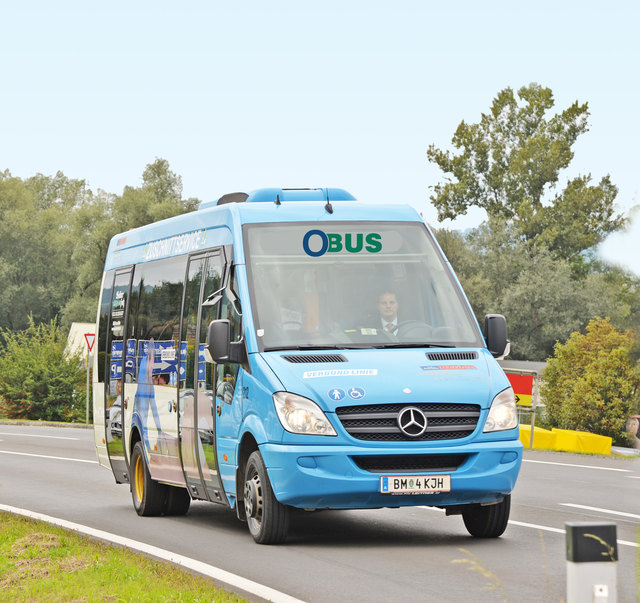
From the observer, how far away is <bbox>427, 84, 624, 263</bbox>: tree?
85.4 meters

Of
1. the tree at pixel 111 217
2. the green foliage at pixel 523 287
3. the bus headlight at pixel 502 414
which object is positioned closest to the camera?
the bus headlight at pixel 502 414

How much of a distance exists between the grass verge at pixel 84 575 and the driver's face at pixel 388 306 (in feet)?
9.14

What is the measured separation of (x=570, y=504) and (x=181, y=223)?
5.39m

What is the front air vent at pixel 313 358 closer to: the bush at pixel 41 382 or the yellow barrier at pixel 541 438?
the yellow barrier at pixel 541 438

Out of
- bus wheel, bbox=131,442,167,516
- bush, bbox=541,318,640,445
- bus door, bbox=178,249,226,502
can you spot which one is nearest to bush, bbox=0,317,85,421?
bush, bbox=541,318,640,445

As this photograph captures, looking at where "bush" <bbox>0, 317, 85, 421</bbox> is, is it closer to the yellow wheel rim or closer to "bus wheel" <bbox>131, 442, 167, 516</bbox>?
the yellow wheel rim

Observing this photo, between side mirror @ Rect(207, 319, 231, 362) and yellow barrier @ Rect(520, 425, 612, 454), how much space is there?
18.2 m

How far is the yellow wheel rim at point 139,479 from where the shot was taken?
13.6 m

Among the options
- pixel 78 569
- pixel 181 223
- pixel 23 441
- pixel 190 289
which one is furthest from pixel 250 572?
pixel 23 441

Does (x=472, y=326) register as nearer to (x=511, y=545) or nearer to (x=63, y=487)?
(x=511, y=545)

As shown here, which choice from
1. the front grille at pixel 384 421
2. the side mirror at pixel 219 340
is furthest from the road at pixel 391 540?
the side mirror at pixel 219 340

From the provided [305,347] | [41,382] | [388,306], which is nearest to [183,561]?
[305,347]

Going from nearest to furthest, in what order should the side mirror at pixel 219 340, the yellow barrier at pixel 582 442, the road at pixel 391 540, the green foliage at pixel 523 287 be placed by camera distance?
the road at pixel 391 540 → the side mirror at pixel 219 340 → the yellow barrier at pixel 582 442 → the green foliage at pixel 523 287

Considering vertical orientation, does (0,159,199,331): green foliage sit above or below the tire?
above
